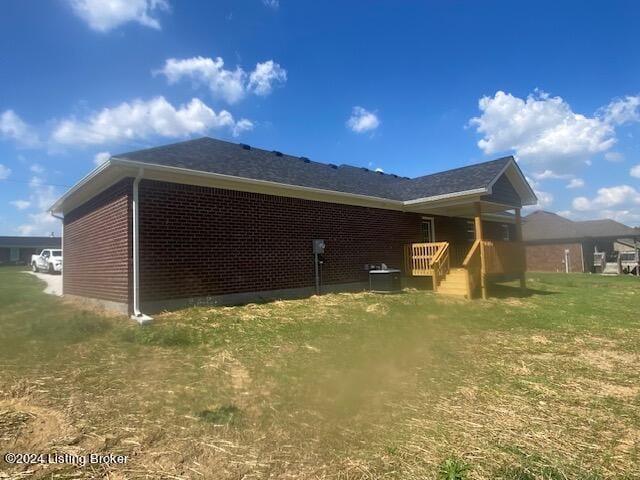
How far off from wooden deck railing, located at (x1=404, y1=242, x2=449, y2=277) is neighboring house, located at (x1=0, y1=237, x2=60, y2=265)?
2262 inches

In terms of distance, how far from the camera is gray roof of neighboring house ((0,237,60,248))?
5613 cm

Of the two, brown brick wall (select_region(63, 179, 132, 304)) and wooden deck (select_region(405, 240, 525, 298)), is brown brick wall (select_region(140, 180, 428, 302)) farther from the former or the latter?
wooden deck (select_region(405, 240, 525, 298))

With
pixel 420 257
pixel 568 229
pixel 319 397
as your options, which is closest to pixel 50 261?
pixel 420 257

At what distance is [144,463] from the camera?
311cm

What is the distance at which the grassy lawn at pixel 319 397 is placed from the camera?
3.21m

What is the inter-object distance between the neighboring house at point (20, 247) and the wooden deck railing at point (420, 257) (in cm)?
5744

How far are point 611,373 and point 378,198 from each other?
1005cm

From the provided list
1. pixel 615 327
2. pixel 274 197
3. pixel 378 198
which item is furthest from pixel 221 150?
pixel 615 327

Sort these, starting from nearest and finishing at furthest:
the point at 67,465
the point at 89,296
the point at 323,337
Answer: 1. the point at 67,465
2. the point at 323,337
3. the point at 89,296

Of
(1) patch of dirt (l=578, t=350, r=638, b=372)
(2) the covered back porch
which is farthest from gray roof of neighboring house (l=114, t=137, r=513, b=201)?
(1) patch of dirt (l=578, t=350, r=638, b=372)

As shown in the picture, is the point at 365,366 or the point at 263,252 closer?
the point at 365,366

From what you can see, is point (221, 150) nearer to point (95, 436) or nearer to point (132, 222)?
point (132, 222)

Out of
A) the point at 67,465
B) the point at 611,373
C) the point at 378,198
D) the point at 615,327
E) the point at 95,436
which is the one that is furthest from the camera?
the point at 378,198

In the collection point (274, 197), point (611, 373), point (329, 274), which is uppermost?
point (274, 197)
